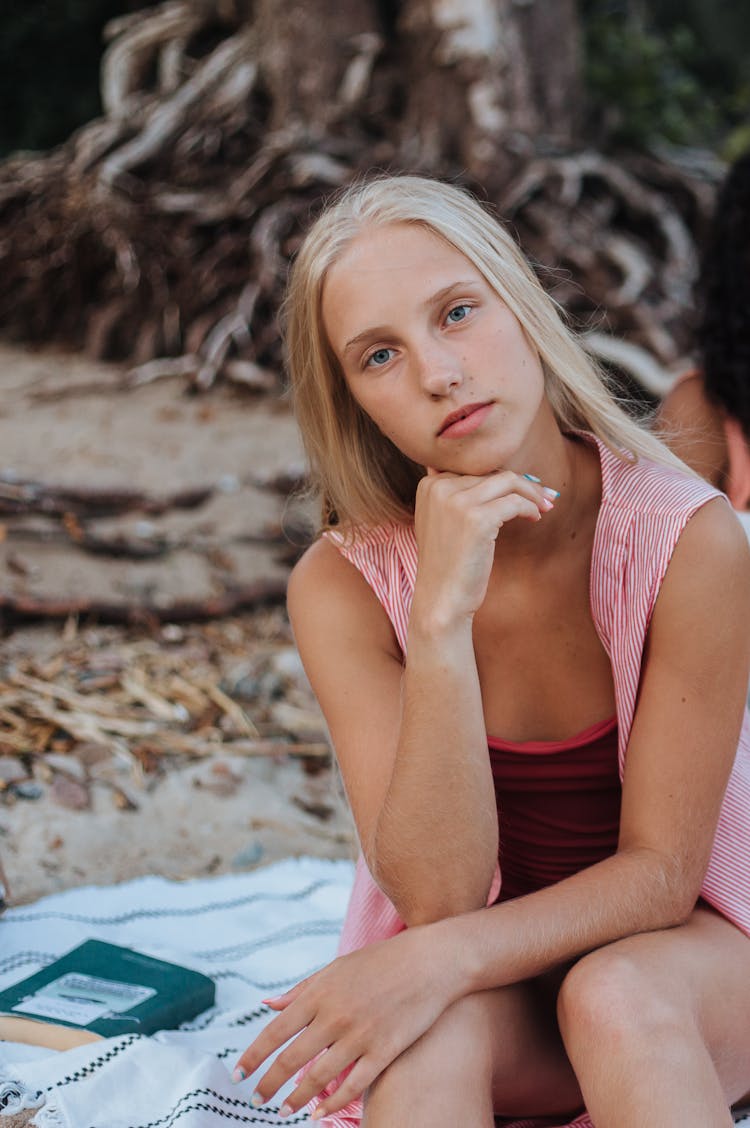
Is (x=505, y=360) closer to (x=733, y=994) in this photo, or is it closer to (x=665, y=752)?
(x=665, y=752)

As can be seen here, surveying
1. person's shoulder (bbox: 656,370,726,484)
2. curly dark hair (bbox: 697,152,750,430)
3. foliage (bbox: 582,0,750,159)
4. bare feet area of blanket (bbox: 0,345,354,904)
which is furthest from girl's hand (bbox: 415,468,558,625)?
foliage (bbox: 582,0,750,159)

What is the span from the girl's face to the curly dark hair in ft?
4.16

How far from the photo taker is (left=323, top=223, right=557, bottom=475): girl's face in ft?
6.28

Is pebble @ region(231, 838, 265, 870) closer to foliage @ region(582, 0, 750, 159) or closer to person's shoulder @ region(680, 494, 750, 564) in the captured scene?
person's shoulder @ region(680, 494, 750, 564)

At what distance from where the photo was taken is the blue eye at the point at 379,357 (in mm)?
2000

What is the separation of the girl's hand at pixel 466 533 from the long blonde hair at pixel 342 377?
25cm

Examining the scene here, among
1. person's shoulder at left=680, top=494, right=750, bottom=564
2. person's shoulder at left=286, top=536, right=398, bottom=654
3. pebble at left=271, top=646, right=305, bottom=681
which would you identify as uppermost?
person's shoulder at left=680, top=494, right=750, bottom=564

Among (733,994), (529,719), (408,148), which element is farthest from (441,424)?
(408,148)

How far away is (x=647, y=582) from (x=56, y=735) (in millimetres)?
2343

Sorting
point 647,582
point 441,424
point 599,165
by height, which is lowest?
point 599,165

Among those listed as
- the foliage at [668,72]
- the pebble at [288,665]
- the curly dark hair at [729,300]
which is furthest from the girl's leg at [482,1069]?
the foliage at [668,72]

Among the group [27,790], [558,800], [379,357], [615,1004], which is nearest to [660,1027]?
[615,1004]

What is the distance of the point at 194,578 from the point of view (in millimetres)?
4926

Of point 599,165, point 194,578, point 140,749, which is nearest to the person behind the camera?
point 140,749
